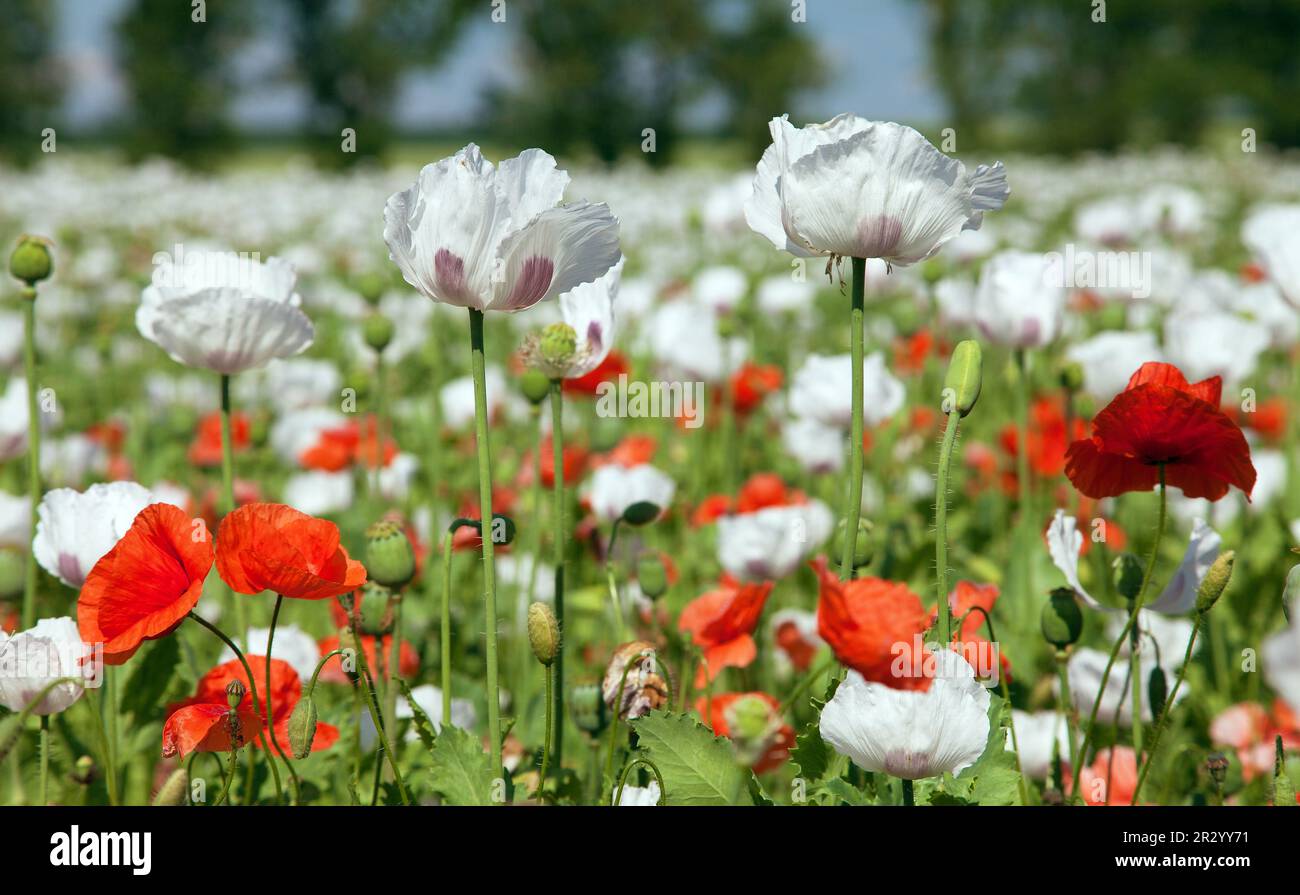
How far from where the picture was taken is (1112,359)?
5.70ft

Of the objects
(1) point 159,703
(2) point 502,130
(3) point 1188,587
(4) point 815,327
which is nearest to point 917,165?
(3) point 1188,587

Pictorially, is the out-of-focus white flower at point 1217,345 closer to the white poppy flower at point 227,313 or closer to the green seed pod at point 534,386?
the green seed pod at point 534,386

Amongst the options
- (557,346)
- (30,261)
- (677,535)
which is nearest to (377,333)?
(30,261)

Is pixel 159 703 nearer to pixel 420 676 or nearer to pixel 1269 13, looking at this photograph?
pixel 420 676

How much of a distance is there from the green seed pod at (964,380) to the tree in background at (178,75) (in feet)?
82.0

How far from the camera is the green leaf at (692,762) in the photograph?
2.98 ft

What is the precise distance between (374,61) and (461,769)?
23.7 meters

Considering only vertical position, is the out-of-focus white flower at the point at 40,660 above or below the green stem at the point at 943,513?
below

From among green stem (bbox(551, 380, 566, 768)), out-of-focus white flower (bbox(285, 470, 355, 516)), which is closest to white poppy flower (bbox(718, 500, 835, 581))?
green stem (bbox(551, 380, 566, 768))

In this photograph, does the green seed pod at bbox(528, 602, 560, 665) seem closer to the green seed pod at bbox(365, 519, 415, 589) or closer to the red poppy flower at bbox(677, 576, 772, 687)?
the green seed pod at bbox(365, 519, 415, 589)

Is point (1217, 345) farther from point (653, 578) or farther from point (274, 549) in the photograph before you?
point (274, 549)

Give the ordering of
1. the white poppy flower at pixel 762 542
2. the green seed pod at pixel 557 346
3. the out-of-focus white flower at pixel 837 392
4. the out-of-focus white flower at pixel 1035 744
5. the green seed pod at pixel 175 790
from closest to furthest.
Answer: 1. the green seed pod at pixel 175 790
2. the green seed pod at pixel 557 346
3. the out-of-focus white flower at pixel 1035 744
4. the white poppy flower at pixel 762 542
5. the out-of-focus white flower at pixel 837 392

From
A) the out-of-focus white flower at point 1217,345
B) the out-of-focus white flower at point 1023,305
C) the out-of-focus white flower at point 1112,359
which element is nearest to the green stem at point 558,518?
the out-of-focus white flower at point 1023,305

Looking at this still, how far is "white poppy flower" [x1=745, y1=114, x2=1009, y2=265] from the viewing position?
83 cm
